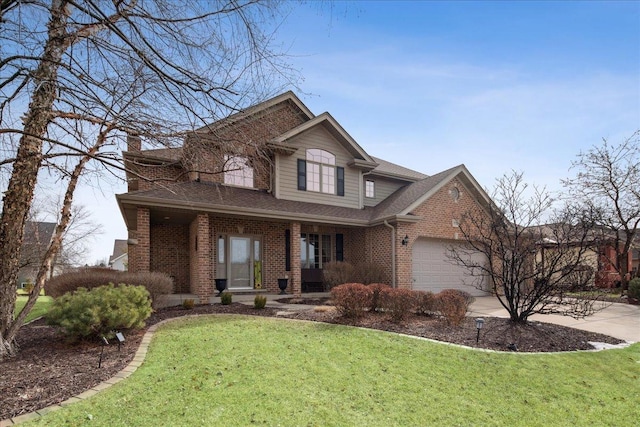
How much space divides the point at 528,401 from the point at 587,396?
938 millimetres

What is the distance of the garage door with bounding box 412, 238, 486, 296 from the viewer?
47.2 ft

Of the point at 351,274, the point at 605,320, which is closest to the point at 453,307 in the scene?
the point at 605,320

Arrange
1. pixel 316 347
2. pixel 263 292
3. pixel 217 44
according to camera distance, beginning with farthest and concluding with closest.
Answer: pixel 263 292 < pixel 316 347 < pixel 217 44

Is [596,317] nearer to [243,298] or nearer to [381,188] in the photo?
[381,188]

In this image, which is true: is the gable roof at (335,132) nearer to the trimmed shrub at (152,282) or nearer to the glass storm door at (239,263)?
the glass storm door at (239,263)

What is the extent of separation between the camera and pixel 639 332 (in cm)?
813

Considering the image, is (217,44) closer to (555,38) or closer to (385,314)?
(385,314)

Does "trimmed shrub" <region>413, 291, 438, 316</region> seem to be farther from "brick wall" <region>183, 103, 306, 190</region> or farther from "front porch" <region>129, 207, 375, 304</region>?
"front porch" <region>129, 207, 375, 304</region>

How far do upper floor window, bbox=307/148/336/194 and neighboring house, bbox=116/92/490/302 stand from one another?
0.14 feet

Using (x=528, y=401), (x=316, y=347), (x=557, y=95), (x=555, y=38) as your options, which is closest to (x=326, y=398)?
(x=316, y=347)

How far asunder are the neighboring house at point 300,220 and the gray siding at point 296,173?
43 mm

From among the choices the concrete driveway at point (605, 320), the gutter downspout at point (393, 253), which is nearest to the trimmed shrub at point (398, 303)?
the concrete driveway at point (605, 320)

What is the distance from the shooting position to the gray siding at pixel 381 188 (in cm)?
1667

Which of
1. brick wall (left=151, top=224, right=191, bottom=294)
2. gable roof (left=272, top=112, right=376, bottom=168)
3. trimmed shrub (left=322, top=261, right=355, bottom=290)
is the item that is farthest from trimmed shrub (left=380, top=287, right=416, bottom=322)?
brick wall (left=151, top=224, right=191, bottom=294)
